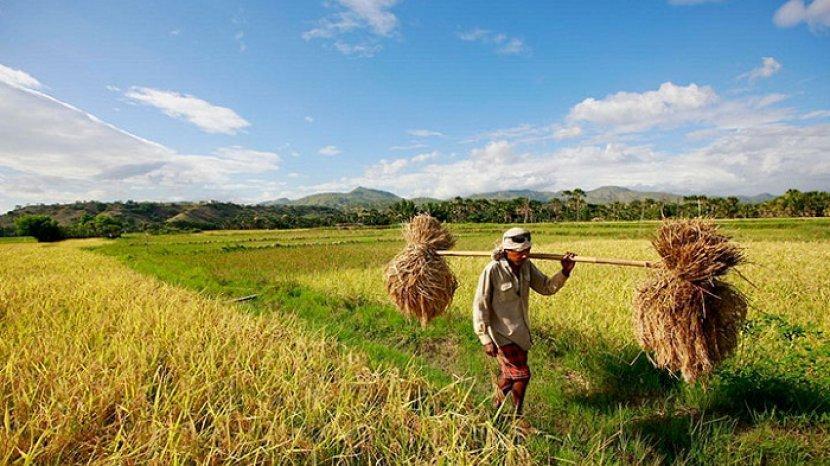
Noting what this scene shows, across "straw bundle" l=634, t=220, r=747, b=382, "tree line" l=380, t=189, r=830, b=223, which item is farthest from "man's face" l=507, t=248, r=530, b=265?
"tree line" l=380, t=189, r=830, b=223

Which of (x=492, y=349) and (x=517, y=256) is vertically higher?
(x=517, y=256)

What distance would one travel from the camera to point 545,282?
13.2 feet

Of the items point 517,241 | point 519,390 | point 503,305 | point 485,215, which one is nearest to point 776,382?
point 519,390

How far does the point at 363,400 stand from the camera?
11.1ft

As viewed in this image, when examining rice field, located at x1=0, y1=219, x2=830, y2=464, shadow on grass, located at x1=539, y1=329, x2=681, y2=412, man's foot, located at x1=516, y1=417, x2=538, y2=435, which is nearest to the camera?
rice field, located at x1=0, y1=219, x2=830, y2=464

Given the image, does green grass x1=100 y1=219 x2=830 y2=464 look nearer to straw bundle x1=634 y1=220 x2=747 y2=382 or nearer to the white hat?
straw bundle x1=634 y1=220 x2=747 y2=382

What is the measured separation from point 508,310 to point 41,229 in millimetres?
53343

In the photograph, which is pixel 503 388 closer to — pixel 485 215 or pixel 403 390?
pixel 403 390

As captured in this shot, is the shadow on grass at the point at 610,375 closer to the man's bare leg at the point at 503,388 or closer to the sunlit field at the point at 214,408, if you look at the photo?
the man's bare leg at the point at 503,388

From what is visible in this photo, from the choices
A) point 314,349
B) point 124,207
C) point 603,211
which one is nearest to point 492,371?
point 314,349

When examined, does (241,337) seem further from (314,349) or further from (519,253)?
(519,253)

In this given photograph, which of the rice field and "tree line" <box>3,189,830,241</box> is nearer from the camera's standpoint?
the rice field

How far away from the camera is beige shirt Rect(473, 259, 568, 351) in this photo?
12.6 feet

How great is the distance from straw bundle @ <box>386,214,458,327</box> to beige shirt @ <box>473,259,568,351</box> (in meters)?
1.10
